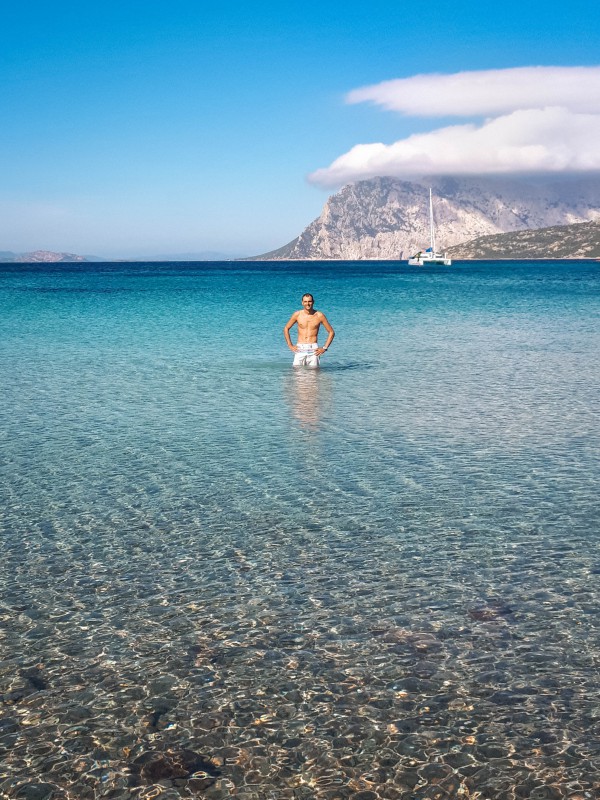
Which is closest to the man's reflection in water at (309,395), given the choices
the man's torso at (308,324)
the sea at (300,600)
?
the sea at (300,600)

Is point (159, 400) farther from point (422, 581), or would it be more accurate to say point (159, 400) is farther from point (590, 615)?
point (590, 615)

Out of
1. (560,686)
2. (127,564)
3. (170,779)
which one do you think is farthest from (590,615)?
(127,564)

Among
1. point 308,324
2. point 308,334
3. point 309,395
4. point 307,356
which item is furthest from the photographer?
point 307,356

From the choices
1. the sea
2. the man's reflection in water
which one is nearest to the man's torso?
the man's reflection in water

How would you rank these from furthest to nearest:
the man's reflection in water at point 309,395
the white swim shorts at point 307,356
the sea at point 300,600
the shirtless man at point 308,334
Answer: the white swim shorts at point 307,356 < the shirtless man at point 308,334 < the man's reflection in water at point 309,395 < the sea at point 300,600

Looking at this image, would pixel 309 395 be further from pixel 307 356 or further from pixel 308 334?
pixel 307 356

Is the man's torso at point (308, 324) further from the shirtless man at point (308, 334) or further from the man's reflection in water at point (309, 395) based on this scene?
the man's reflection in water at point (309, 395)

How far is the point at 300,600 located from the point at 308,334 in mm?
17923

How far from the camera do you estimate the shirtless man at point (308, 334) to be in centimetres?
2516

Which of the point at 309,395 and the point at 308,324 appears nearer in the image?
the point at 309,395

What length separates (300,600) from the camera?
8.33 m

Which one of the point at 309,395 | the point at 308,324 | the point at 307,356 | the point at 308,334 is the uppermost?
the point at 308,324

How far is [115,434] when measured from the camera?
54.0 ft

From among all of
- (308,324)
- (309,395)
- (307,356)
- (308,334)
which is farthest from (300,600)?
(307,356)
